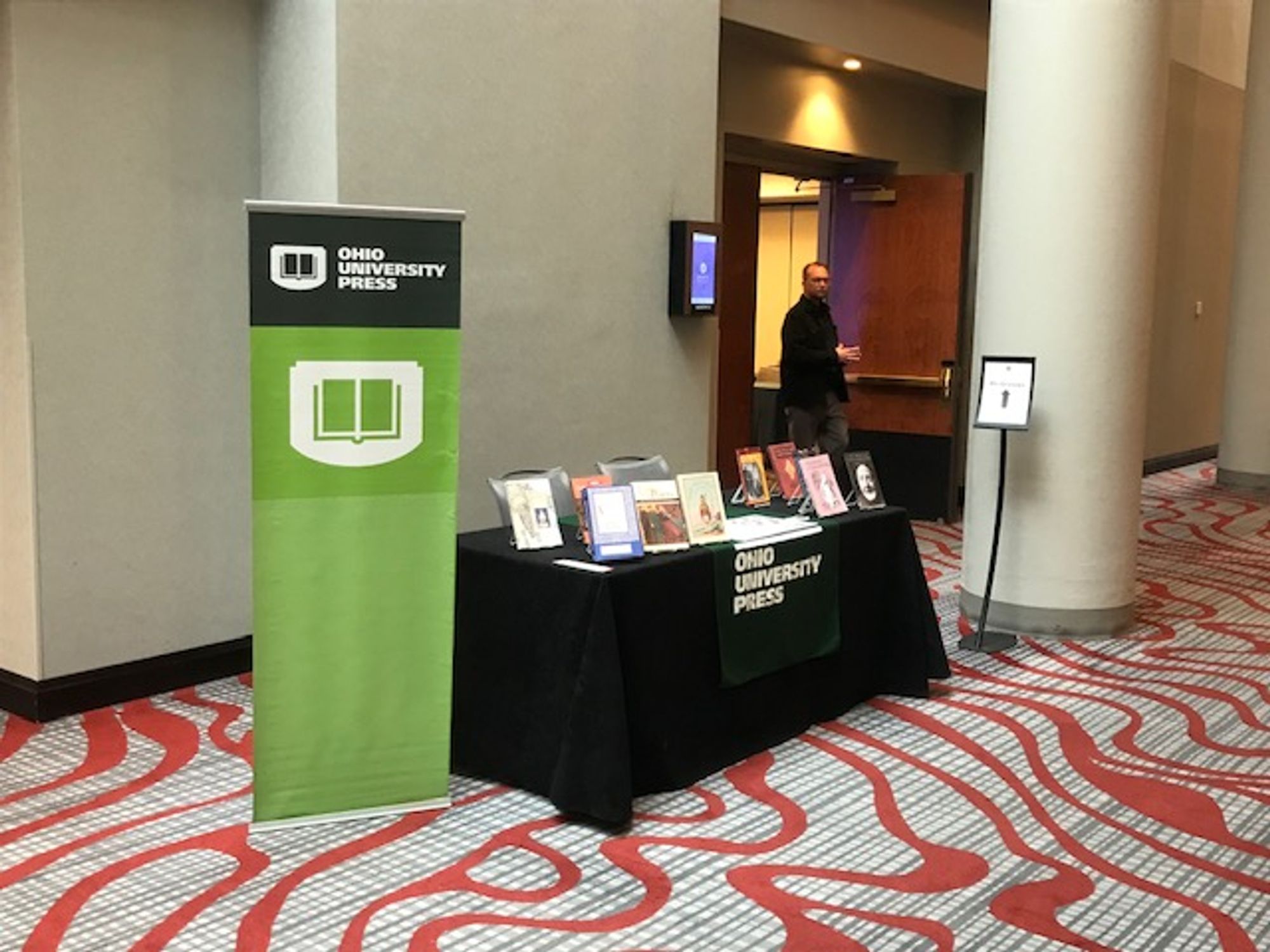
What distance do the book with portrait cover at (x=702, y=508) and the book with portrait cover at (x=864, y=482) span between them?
2.95 ft

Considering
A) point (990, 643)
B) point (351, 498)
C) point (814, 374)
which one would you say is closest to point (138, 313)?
point (351, 498)

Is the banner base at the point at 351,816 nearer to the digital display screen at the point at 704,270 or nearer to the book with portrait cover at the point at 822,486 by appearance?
the book with portrait cover at the point at 822,486

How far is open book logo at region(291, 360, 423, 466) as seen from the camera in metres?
3.56

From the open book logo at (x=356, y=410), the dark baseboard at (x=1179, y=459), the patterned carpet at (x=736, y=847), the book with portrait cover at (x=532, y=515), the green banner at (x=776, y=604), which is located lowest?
the patterned carpet at (x=736, y=847)

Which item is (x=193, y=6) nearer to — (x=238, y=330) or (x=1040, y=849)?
(x=238, y=330)

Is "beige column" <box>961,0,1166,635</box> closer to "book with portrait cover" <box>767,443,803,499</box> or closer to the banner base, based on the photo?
"book with portrait cover" <box>767,443,803,499</box>

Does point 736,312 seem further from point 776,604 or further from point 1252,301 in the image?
point 776,604

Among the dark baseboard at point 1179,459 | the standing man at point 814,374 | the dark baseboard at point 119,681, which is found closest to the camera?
the dark baseboard at point 119,681

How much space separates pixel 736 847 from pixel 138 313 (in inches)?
115

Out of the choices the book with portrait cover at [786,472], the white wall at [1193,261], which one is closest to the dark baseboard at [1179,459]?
the white wall at [1193,261]

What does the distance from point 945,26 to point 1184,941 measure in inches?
280

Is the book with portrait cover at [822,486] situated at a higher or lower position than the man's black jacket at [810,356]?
lower

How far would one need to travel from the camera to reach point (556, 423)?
19.8ft

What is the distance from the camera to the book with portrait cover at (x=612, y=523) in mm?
3986
